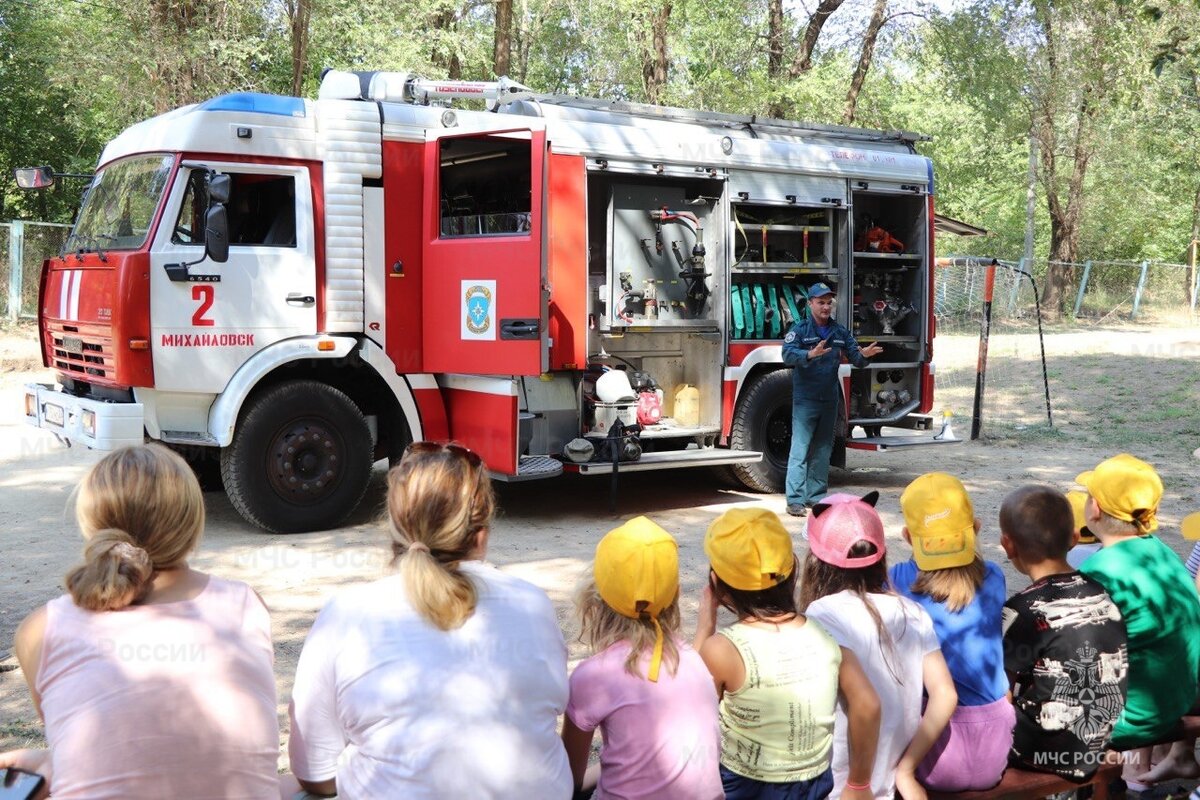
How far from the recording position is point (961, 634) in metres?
3.50

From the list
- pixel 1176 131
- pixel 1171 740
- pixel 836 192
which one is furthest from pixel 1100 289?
pixel 1171 740

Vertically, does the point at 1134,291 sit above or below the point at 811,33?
below

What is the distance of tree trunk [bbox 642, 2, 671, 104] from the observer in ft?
72.2

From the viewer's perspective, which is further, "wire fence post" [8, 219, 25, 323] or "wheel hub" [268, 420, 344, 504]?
"wire fence post" [8, 219, 25, 323]

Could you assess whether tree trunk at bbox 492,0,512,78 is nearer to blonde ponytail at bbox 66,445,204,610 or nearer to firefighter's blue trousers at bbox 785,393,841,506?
firefighter's blue trousers at bbox 785,393,841,506

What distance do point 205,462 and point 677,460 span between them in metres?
3.94

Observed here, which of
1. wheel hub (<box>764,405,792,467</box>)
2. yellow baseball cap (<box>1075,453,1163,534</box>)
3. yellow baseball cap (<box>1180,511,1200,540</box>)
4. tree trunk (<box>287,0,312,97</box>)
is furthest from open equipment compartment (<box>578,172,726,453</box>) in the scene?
tree trunk (<box>287,0,312,97</box>)

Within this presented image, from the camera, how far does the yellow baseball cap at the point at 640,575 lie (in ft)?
9.34

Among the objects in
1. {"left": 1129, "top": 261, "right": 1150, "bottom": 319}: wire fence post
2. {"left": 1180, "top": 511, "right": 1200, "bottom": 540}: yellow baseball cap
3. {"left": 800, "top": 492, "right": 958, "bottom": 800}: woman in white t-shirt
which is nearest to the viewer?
{"left": 800, "top": 492, "right": 958, "bottom": 800}: woman in white t-shirt

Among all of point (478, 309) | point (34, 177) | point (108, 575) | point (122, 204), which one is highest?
point (34, 177)

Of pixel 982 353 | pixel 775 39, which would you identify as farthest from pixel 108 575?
pixel 775 39

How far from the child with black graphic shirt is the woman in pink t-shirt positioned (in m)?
2.32

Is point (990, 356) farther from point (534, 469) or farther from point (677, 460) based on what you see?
point (534, 469)

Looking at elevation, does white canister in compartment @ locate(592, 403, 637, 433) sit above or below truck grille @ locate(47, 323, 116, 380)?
below
